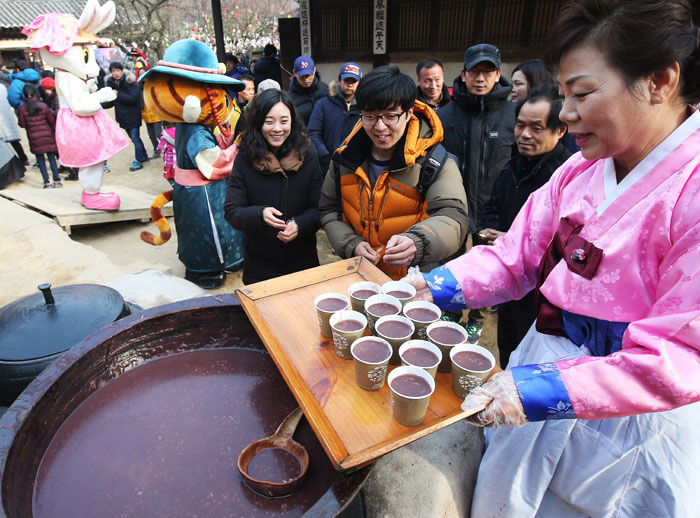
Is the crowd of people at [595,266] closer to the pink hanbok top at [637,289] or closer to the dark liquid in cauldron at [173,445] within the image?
the pink hanbok top at [637,289]

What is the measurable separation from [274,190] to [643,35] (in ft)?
7.49

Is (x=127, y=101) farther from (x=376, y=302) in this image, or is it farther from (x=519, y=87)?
(x=376, y=302)

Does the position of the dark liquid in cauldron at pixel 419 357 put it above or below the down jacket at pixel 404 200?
below

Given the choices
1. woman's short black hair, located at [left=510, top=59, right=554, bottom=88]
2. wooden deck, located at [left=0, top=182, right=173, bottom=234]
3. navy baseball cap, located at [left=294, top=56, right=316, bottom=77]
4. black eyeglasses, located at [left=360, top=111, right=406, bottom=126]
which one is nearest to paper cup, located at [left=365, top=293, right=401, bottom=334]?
black eyeglasses, located at [left=360, top=111, right=406, bottom=126]

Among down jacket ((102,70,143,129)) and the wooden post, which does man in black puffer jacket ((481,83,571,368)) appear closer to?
the wooden post

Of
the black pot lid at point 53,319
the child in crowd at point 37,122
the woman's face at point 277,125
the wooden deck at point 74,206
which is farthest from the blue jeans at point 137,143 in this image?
the black pot lid at point 53,319

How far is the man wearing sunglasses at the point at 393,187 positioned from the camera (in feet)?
6.83

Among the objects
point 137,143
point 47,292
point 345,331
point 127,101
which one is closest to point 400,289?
point 345,331

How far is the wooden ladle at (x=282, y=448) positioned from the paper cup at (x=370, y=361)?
0.31 meters

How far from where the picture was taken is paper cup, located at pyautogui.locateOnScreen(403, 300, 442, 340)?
152 centimetres

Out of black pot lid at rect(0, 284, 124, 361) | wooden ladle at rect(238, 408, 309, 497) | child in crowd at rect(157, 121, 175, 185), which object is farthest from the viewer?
child in crowd at rect(157, 121, 175, 185)

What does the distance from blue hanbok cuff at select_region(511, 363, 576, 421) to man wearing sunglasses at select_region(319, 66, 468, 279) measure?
3.29 ft

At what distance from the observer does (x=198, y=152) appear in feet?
13.3

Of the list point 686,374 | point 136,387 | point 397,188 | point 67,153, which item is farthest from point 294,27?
point 686,374
